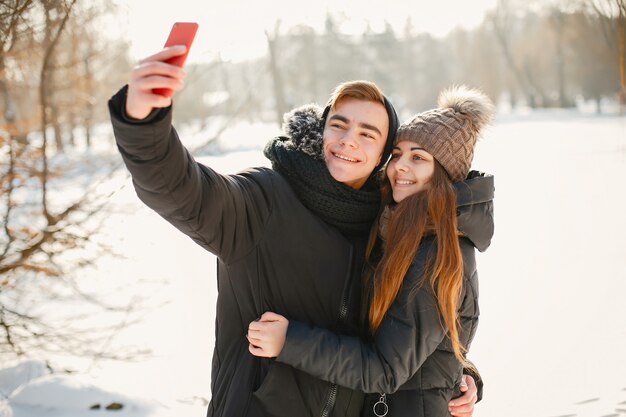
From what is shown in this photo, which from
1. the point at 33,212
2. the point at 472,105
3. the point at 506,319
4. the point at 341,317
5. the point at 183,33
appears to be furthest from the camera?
the point at 506,319

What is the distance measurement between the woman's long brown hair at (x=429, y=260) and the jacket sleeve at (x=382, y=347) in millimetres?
33

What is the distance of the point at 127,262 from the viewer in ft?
25.4

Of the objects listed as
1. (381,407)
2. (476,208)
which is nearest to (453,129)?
(476,208)

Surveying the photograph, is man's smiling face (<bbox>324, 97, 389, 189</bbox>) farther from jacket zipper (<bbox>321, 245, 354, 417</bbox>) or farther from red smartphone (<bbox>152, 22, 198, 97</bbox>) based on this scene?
red smartphone (<bbox>152, 22, 198, 97</bbox>)

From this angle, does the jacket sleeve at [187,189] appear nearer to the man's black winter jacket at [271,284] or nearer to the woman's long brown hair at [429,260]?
the man's black winter jacket at [271,284]

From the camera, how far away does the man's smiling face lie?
1982 millimetres

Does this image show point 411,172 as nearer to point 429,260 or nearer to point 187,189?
point 429,260

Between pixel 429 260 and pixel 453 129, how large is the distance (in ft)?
1.71

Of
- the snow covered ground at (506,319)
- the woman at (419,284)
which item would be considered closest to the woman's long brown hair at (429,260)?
the woman at (419,284)

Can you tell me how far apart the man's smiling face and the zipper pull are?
750mm

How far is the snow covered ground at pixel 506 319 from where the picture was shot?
3.95 m

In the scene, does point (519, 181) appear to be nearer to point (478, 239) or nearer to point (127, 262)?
point (127, 262)

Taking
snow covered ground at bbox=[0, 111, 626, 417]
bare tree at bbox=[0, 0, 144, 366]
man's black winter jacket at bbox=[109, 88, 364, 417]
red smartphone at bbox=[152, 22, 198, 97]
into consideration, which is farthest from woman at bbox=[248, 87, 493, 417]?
snow covered ground at bbox=[0, 111, 626, 417]

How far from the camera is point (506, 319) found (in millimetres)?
5594
